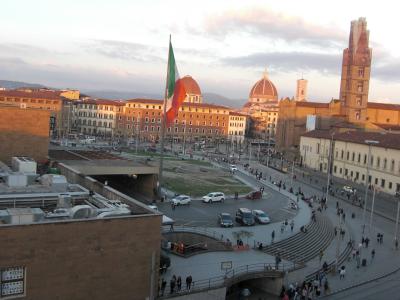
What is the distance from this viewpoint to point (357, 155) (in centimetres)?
7125

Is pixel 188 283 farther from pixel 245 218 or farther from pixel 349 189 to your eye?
pixel 349 189

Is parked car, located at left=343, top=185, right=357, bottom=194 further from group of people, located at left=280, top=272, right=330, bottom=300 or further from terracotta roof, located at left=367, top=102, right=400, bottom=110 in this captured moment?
terracotta roof, located at left=367, top=102, right=400, bottom=110

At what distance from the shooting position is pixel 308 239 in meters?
36.9

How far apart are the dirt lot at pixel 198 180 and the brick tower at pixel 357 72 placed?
39383 mm

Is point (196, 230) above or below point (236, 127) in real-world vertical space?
below

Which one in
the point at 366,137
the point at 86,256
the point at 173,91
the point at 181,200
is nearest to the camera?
the point at 86,256

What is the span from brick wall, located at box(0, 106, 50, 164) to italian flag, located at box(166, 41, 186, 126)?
8.98 meters

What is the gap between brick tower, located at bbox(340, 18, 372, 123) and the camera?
101 m

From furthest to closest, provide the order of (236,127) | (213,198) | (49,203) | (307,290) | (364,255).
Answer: (236,127) < (213,198) < (364,255) < (307,290) < (49,203)

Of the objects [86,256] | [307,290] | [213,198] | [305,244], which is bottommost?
Result: [307,290]

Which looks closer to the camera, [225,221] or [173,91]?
[173,91]

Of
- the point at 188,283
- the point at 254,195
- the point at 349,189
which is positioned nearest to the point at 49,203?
the point at 188,283

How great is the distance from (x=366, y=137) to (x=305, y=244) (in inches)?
1612

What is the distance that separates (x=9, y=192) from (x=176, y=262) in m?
8.93
